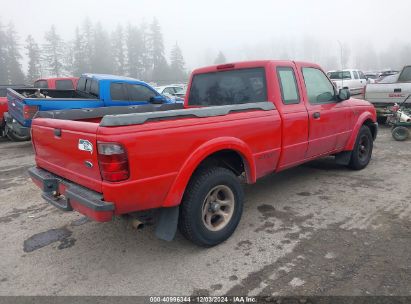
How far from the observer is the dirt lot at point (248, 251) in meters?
2.96

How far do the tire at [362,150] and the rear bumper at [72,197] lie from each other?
457 centimetres

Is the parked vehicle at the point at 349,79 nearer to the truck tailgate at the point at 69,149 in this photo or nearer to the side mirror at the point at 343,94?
the side mirror at the point at 343,94

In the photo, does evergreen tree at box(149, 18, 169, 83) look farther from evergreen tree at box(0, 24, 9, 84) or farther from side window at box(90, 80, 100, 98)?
side window at box(90, 80, 100, 98)

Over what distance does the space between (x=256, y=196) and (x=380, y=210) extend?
160cm

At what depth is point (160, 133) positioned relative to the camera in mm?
2969

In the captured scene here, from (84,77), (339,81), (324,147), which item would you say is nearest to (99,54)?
(339,81)

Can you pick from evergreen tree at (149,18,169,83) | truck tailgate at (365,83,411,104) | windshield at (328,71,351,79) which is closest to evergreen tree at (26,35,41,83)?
evergreen tree at (149,18,169,83)

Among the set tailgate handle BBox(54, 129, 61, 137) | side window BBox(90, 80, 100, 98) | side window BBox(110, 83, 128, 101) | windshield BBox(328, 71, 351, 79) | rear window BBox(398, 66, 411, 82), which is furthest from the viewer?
windshield BBox(328, 71, 351, 79)

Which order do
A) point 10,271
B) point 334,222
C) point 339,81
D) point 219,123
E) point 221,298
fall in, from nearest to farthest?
point 221,298, point 10,271, point 219,123, point 334,222, point 339,81

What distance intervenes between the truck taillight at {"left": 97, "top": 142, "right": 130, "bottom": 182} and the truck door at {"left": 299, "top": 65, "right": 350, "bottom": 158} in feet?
9.35

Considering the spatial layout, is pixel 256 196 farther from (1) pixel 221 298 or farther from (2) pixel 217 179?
(1) pixel 221 298

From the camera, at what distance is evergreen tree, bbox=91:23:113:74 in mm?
70875

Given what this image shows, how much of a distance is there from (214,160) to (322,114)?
6.87ft

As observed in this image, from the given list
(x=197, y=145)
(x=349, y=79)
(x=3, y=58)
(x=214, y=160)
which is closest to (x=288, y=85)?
(x=214, y=160)
